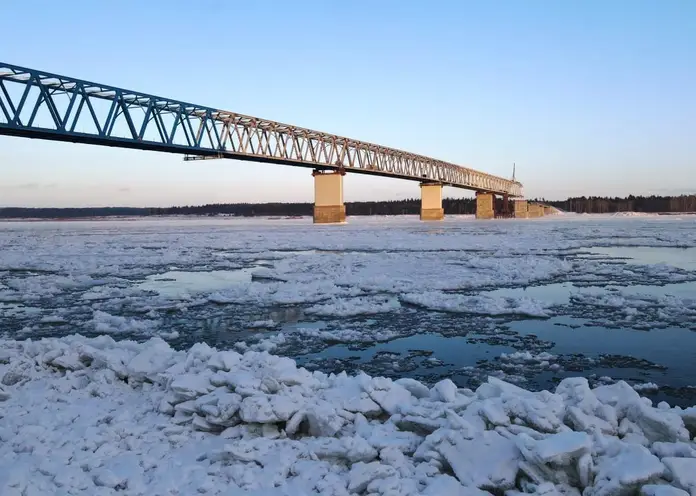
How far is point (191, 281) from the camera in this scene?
580 inches

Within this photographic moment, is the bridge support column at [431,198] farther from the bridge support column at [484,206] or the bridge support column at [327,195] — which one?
the bridge support column at [327,195]

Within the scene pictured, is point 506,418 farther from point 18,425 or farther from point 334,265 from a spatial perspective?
point 334,265

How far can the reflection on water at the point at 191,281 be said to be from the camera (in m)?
13.0

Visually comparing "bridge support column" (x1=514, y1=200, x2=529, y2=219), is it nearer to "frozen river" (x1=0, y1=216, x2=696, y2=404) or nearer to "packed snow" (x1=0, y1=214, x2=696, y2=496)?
"frozen river" (x1=0, y1=216, x2=696, y2=404)

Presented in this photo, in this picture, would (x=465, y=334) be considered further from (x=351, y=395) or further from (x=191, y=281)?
(x=191, y=281)

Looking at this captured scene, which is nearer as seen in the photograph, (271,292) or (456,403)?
(456,403)

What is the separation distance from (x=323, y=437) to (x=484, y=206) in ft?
375

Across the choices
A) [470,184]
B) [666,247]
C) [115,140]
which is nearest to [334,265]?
[666,247]

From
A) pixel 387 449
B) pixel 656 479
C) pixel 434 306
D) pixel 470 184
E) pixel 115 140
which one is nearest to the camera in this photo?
pixel 656 479

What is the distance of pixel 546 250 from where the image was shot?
2314cm

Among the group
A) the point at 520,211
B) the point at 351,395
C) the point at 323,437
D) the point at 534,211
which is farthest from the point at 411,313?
the point at 534,211

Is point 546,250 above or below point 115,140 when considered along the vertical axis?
below

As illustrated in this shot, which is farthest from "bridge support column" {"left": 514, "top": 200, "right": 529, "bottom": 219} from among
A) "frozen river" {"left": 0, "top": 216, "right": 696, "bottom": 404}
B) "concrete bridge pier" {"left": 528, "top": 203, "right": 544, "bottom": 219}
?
"frozen river" {"left": 0, "top": 216, "right": 696, "bottom": 404}

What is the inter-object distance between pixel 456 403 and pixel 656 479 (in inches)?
62.0
